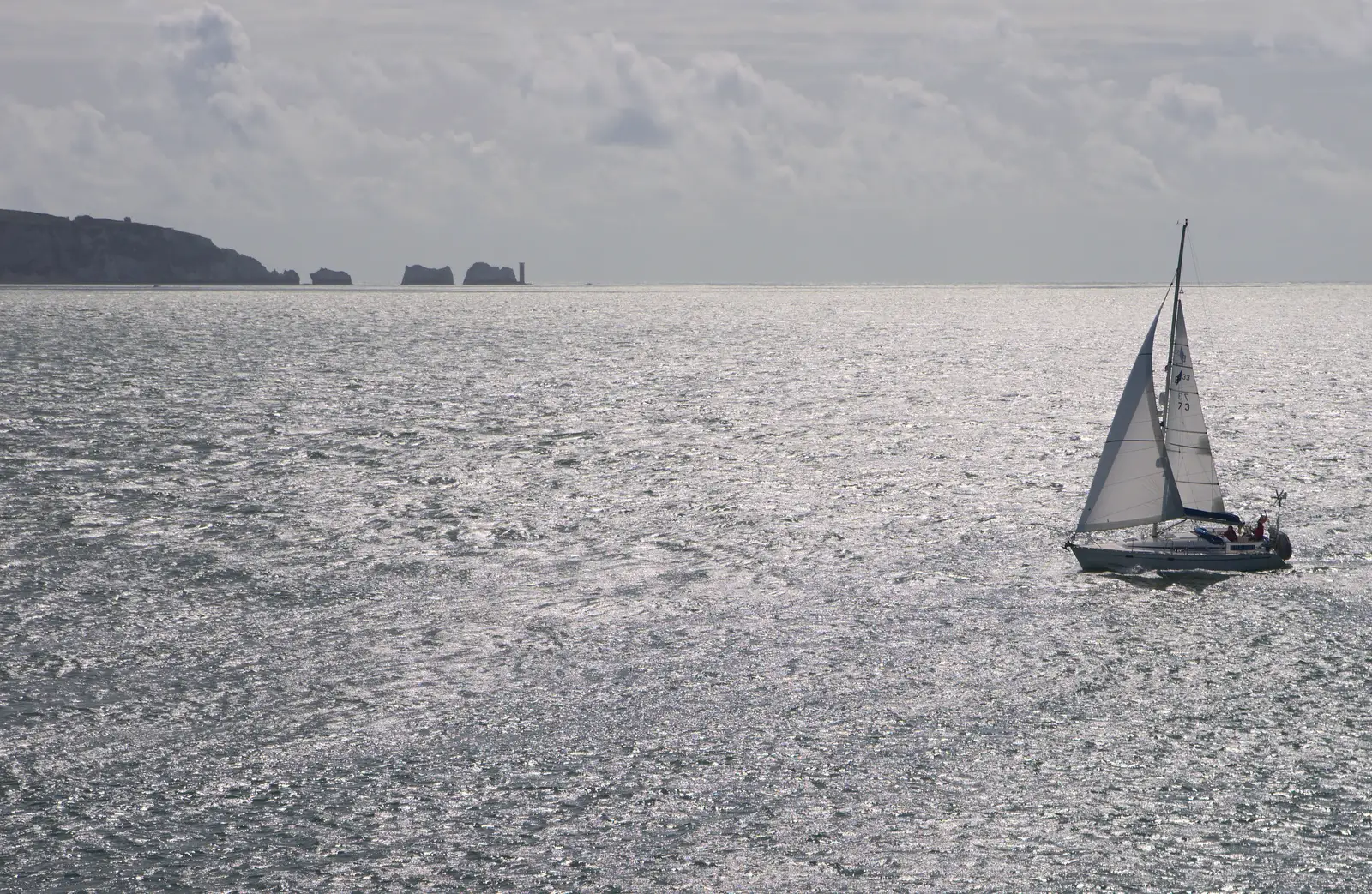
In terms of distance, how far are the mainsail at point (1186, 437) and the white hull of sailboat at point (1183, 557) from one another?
1858 mm

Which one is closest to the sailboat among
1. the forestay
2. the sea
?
the forestay

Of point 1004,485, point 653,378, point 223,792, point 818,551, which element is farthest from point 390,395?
point 223,792

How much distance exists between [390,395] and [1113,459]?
295 ft

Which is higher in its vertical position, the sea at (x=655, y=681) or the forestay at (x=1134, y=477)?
the forestay at (x=1134, y=477)

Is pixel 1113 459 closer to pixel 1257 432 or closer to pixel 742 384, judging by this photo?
pixel 1257 432

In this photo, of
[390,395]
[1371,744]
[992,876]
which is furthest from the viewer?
[390,395]

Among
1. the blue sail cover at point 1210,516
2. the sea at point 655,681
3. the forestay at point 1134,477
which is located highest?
the forestay at point 1134,477

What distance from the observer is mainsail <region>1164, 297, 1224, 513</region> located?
2194 inches

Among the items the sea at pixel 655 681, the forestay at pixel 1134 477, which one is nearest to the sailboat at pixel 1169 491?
the forestay at pixel 1134 477

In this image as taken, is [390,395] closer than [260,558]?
No

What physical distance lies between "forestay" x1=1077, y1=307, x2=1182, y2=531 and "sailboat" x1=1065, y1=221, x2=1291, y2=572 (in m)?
0.04

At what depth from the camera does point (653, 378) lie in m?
163

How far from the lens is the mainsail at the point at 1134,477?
184 ft

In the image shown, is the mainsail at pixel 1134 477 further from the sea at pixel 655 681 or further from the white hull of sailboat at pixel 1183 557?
the sea at pixel 655 681
